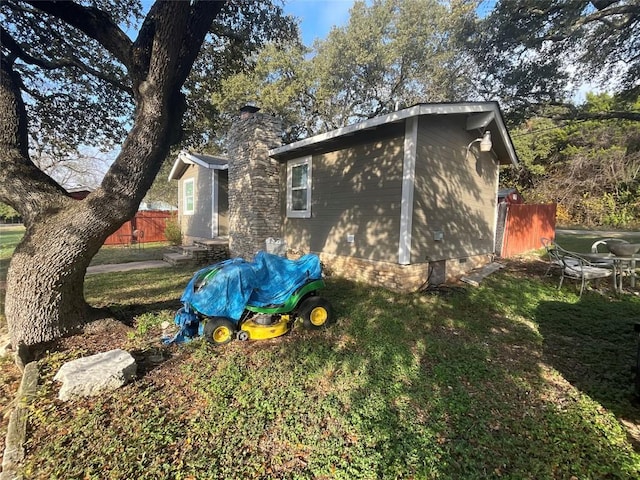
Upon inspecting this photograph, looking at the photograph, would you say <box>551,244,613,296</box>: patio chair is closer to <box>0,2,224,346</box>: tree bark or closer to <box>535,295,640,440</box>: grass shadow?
<box>535,295,640,440</box>: grass shadow

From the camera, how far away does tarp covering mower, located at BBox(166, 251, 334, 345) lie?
3820mm

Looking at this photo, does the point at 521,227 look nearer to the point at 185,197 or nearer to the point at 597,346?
the point at 597,346

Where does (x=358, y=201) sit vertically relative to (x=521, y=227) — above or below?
above

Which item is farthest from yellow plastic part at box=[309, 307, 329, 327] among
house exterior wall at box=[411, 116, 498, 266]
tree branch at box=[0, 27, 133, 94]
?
tree branch at box=[0, 27, 133, 94]

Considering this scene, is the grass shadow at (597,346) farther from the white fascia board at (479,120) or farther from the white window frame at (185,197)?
the white window frame at (185,197)

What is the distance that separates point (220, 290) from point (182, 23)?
325cm

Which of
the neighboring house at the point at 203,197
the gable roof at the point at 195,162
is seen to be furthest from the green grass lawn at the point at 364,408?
the gable roof at the point at 195,162

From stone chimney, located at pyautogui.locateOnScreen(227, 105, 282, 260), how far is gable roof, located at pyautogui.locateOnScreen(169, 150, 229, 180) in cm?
215

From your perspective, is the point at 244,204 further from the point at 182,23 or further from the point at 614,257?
the point at 614,257

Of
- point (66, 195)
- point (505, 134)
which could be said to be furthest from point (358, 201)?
point (66, 195)

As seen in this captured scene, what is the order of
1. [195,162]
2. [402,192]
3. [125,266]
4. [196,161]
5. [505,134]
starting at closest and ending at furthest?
[402,192], [505,134], [125,266], [196,161], [195,162]

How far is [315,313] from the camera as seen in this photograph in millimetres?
4500

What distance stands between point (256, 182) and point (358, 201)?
11.0 ft

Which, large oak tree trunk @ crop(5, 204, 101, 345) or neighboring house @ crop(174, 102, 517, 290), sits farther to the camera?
neighboring house @ crop(174, 102, 517, 290)
